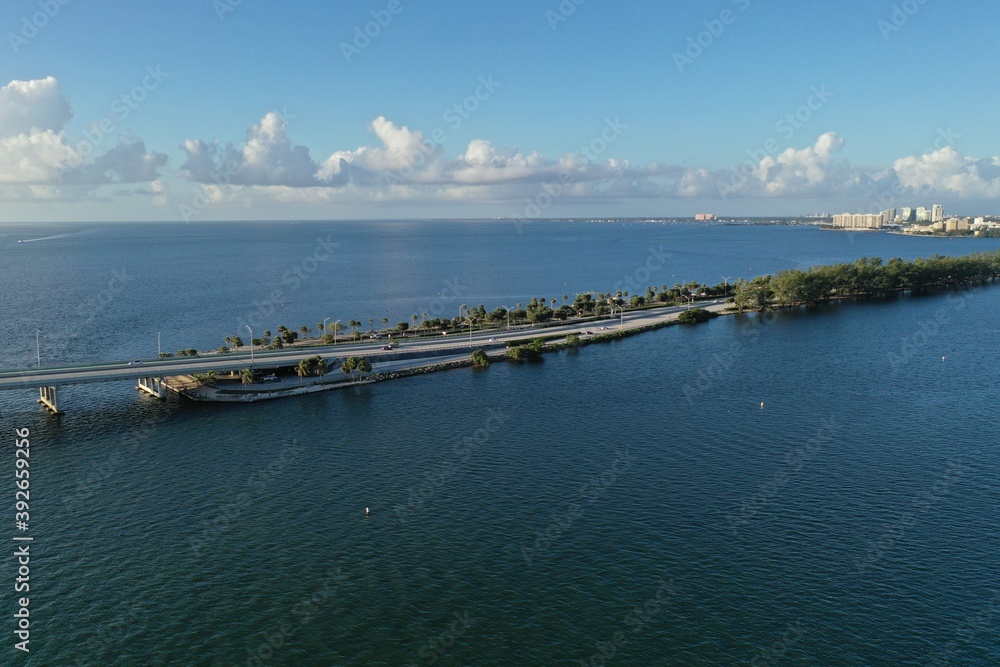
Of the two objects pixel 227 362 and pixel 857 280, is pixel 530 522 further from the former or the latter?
pixel 857 280

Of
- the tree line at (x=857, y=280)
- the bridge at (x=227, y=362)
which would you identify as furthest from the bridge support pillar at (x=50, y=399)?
the tree line at (x=857, y=280)

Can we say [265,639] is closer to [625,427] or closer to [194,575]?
[194,575]

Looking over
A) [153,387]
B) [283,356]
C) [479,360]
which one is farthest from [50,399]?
[479,360]

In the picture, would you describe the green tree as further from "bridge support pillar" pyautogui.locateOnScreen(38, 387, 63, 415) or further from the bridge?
"bridge support pillar" pyautogui.locateOnScreen(38, 387, 63, 415)

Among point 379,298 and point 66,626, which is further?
point 379,298

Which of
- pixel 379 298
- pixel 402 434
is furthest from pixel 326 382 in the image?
pixel 379 298

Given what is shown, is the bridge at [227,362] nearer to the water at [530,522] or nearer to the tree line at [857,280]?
the water at [530,522]

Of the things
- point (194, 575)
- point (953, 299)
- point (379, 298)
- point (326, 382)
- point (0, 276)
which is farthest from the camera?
point (0, 276)
